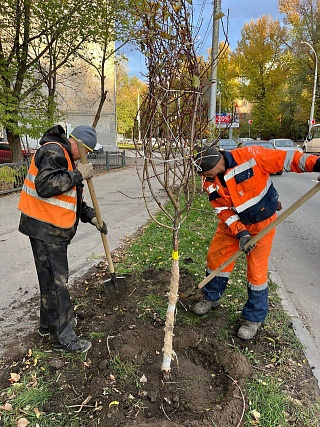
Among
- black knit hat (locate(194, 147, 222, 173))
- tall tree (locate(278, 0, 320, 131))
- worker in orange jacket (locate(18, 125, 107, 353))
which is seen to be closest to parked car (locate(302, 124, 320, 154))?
tall tree (locate(278, 0, 320, 131))

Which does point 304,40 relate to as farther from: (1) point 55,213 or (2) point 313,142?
(1) point 55,213

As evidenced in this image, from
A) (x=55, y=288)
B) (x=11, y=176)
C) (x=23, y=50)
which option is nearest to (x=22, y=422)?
(x=55, y=288)

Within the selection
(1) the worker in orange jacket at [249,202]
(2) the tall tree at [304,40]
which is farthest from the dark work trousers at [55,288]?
(2) the tall tree at [304,40]

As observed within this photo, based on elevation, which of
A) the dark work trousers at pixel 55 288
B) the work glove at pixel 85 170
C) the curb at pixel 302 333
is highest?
the work glove at pixel 85 170

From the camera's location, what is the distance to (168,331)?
8.33ft

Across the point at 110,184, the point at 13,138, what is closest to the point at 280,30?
the point at 110,184

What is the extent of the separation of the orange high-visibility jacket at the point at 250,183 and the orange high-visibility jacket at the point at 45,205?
1280 mm

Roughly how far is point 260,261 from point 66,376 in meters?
1.86

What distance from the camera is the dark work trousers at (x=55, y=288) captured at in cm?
279

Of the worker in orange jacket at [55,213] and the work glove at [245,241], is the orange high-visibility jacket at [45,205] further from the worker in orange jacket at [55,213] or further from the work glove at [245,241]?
the work glove at [245,241]

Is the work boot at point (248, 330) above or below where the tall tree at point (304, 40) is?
below

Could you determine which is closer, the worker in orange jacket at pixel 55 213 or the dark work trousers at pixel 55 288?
the worker in orange jacket at pixel 55 213

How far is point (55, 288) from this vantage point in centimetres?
285

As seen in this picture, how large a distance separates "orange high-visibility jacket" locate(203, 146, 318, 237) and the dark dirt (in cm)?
102
